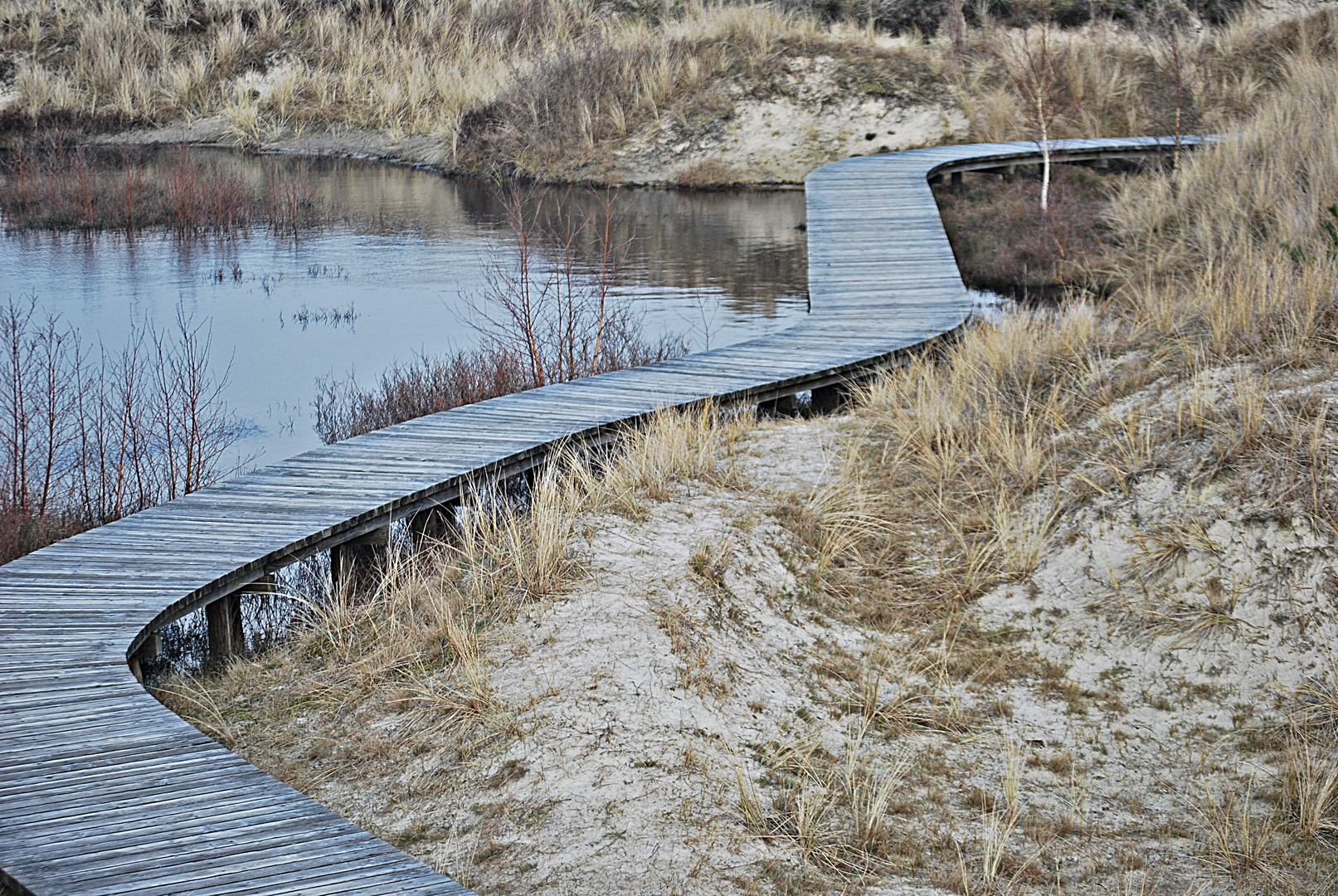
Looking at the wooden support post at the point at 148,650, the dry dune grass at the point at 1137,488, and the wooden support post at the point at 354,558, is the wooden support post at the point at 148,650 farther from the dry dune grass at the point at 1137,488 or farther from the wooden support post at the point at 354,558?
the dry dune grass at the point at 1137,488

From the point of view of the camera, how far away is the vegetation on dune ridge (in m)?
18.4

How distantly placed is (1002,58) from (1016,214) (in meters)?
6.04

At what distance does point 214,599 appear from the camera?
15.9 ft

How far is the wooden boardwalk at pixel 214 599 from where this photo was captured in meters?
3.06

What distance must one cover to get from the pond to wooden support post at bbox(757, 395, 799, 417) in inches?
82.7

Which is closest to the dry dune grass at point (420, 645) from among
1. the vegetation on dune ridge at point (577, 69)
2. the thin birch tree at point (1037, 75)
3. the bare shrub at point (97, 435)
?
the bare shrub at point (97, 435)

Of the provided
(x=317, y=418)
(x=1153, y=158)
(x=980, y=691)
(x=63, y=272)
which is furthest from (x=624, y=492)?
(x=1153, y=158)

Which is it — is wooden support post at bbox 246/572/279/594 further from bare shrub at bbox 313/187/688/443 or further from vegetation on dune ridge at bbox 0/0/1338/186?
vegetation on dune ridge at bbox 0/0/1338/186

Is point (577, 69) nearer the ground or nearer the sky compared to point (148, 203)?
nearer the sky

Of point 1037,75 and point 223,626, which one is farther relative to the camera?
point 1037,75

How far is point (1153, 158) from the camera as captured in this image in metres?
15.7

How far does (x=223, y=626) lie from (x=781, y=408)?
3.98 m

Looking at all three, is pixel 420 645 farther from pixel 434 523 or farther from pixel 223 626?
pixel 434 523

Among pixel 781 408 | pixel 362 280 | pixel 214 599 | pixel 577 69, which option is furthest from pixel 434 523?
pixel 577 69
